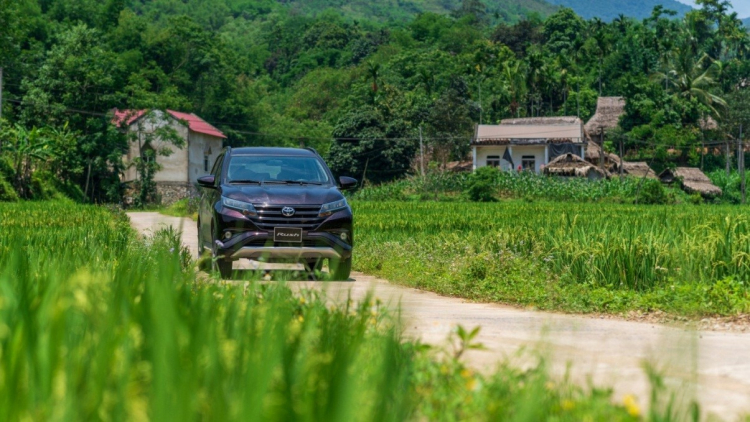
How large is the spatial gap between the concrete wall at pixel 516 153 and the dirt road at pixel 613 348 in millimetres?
57930

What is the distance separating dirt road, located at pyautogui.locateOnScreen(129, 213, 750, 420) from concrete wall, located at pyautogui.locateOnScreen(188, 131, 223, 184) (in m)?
57.0

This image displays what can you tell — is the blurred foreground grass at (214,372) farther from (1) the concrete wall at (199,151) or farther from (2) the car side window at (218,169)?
(1) the concrete wall at (199,151)

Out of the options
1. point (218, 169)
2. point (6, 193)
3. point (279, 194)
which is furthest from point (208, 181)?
point (6, 193)

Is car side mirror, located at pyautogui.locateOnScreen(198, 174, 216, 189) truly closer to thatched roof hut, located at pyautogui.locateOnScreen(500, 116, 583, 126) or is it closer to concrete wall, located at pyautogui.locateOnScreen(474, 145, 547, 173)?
concrete wall, located at pyautogui.locateOnScreen(474, 145, 547, 173)

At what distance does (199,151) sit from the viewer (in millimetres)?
67625

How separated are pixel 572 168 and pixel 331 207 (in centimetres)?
5195

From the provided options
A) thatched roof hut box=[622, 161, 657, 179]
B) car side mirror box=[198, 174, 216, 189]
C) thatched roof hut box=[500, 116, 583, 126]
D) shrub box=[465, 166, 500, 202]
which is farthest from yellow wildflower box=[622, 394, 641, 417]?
thatched roof hut box=[500, 116, 583, 126]

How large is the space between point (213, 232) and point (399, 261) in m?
2.76

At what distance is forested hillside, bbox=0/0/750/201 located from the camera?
5116 cm

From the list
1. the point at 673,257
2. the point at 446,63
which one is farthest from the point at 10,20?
the point at 446,63

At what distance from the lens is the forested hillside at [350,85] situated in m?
51.2

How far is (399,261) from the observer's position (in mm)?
13867

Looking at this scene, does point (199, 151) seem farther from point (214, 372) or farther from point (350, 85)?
point (214, 372)

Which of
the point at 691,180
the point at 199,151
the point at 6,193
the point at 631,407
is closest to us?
the point at 631,407
